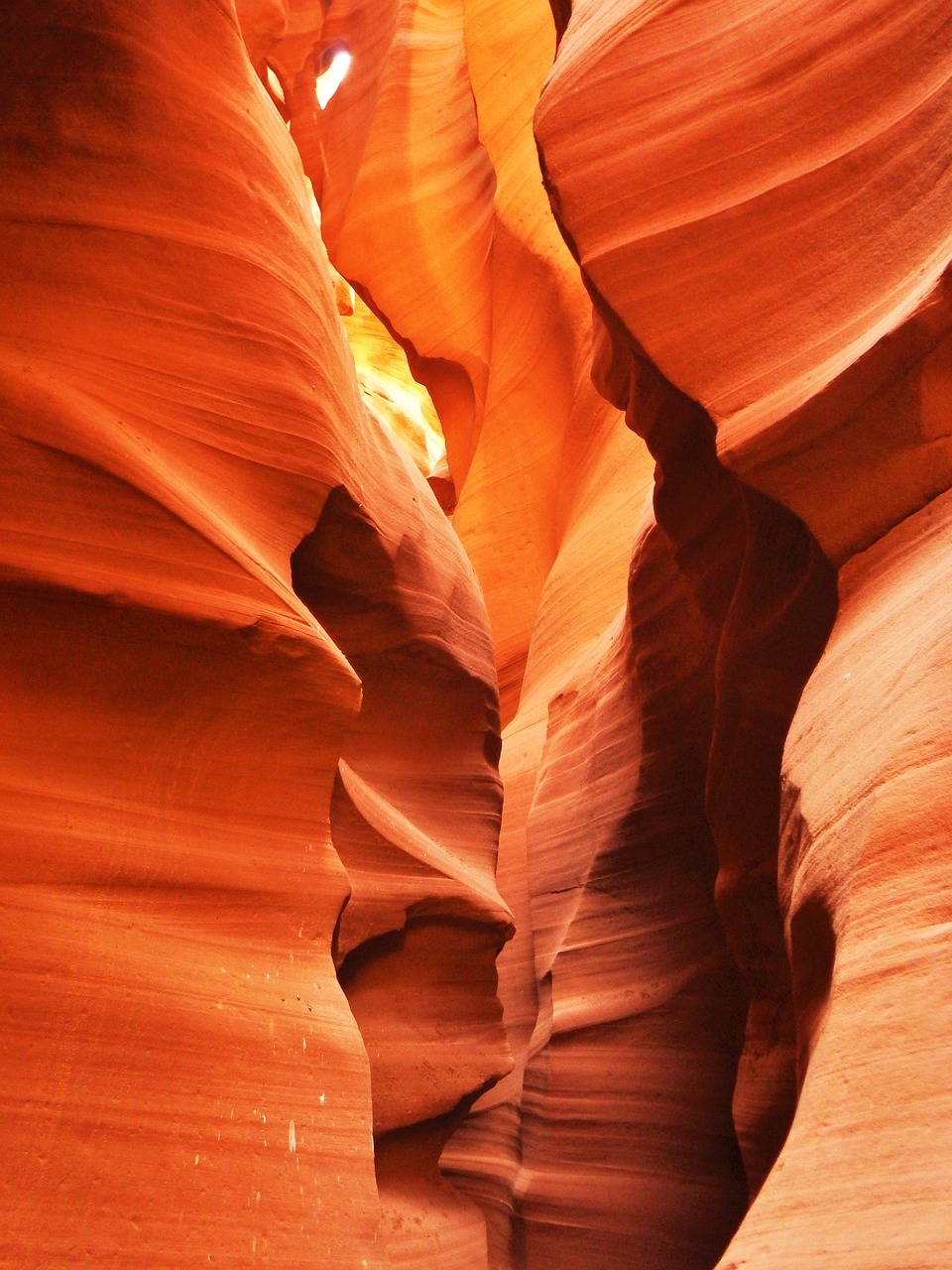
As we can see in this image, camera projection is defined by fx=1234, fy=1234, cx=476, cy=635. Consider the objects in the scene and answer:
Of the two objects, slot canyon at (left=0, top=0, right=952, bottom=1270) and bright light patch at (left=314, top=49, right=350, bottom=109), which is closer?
slot canyon at (left=0, top=0, right=952, bottom=1270)

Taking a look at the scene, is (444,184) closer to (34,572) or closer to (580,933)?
(580,933)

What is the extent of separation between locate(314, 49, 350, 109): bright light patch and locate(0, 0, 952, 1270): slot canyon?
7.57 meters

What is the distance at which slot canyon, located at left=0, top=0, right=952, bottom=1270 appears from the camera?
2.10 metres

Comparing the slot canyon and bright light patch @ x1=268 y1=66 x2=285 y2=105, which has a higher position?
the slot canyon

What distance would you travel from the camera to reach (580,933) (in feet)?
16.7

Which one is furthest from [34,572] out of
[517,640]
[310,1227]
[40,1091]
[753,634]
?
[517,640]

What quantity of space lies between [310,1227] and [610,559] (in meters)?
4.57

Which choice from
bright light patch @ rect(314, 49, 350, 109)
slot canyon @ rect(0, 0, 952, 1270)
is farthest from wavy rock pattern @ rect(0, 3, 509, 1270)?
bright light patch @ rect(314, 49, 350, 109)

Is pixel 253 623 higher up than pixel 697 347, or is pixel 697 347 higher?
pixel 697 347

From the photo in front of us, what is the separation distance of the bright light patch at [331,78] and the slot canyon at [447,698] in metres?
7.57

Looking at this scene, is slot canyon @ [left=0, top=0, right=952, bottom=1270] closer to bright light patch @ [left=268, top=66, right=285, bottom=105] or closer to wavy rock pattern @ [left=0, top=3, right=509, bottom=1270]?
wavy rock pattern @ [left=0, top=3, right=509, bottom=1270]

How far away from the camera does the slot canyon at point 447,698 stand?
2.10 m

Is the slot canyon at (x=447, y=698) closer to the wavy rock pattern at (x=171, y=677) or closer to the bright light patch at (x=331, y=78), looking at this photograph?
the wavy rock pattern at (x=171, y=677)

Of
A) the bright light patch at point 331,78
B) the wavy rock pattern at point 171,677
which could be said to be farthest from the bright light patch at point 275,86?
the wavy rock pattern at point 171,677
